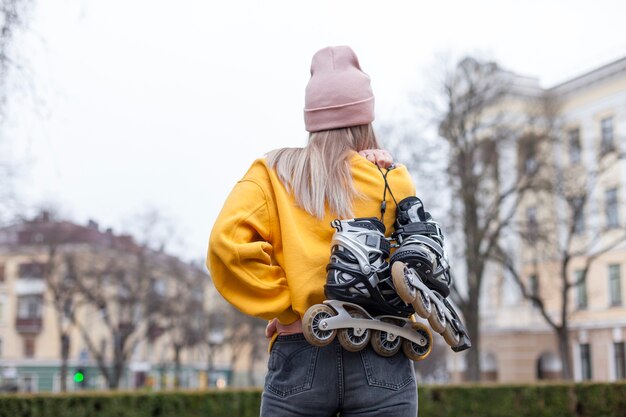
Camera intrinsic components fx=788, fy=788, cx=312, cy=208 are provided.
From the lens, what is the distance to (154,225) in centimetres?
3734

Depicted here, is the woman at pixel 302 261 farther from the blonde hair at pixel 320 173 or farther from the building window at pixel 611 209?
the building window at pixel 611 209

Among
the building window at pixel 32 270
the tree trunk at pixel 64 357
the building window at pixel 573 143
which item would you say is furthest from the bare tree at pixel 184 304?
the building window at pixel 573 143

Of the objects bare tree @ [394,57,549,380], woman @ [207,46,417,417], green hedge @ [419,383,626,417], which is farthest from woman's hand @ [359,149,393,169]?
bare tree @ [394,57,549,380]

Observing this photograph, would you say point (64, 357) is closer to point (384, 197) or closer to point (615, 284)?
point (615, 284)

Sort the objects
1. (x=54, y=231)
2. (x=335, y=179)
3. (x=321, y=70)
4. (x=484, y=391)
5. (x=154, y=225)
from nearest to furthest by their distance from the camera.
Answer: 1. (x=335, y=179)
2. (x=321, y=70)
3. (x=484, y=391)
4. (x=54, y=231)
5. (x=154, y=225)

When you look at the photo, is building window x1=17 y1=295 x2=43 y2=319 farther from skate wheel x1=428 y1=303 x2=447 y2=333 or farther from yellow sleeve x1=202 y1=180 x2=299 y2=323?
skate wheel x1=428 y1=303 x2=447 y2=333

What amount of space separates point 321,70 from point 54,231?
33.2m

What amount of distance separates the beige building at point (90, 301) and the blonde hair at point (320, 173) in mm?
23763

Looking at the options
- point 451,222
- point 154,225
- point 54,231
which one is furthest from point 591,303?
point 54,231

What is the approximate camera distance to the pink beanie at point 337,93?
2.74 metres

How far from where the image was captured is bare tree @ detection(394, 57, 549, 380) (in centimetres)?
2688

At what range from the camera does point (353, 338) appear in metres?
2.40

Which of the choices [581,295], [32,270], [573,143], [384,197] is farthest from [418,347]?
[581,295]

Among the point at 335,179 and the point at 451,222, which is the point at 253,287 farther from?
the point at 451,222
